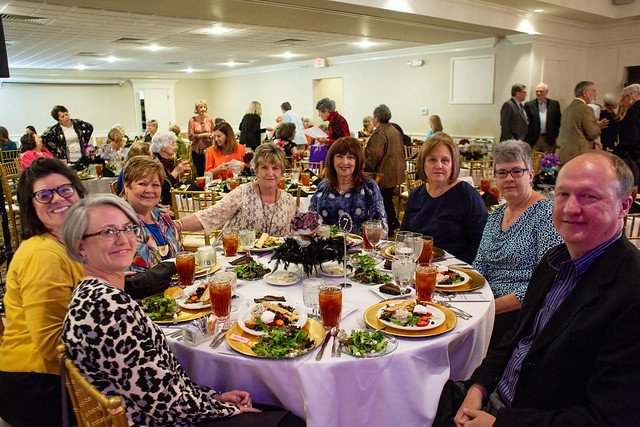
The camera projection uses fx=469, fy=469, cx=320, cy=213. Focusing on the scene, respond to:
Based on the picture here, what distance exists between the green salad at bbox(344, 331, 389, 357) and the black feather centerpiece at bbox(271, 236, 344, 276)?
541 mm

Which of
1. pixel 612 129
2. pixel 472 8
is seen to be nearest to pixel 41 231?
pixel 472 8

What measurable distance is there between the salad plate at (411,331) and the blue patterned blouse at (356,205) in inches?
54.1

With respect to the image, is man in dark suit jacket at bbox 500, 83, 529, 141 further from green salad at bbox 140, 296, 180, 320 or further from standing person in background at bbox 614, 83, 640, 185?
green salad at bbox 140, 296, 180, 320

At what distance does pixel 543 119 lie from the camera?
26.9 ft

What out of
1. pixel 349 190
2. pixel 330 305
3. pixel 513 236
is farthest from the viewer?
Answer: pixel 349 190

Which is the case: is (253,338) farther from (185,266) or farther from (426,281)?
(426,281)

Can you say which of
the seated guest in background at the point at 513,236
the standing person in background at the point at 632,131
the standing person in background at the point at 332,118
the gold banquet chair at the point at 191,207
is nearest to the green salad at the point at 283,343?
the seated guest in background at the point at 513,236

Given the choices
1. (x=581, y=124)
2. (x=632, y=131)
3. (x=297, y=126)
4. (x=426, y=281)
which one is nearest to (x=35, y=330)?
(x=426, y=281)

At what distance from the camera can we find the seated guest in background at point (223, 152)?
5434 millimetres

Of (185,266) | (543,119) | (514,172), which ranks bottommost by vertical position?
(185,266)

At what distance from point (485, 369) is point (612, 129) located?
281 inches

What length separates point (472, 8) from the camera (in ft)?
22.0

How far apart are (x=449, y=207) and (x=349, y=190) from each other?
714mm

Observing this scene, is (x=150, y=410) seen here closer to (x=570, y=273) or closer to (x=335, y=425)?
(x=335, y=425)
